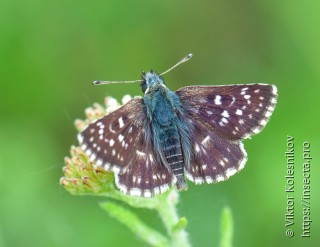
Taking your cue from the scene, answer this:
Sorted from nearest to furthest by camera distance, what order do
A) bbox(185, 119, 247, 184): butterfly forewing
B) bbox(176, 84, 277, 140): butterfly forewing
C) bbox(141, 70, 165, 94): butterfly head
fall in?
bbox(185, 119, 247, 184): butterfly forewing < bbox(176, 84, 277, 140): butterfly forewing < bbox(141, 70, 165, 94): butterfly head

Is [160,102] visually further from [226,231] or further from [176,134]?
[226,231]

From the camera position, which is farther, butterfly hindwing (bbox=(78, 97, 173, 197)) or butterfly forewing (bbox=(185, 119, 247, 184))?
butterfly forewing (bbox=(185, 119, 247, 184))

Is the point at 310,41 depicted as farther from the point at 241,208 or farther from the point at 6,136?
the point at 6,136

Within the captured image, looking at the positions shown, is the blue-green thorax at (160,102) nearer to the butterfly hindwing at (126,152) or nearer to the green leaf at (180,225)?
the butterfly hindwing at (126,152)

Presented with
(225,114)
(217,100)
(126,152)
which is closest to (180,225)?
(126,152)

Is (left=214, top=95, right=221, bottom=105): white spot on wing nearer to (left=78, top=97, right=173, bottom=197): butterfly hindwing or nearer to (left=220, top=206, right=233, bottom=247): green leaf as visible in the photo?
(left=78, top=97, right=173, bottom=197): butterfly hindwing

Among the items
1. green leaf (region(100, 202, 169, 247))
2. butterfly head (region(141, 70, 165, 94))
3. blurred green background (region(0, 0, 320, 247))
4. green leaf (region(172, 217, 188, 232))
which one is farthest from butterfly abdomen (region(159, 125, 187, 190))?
blurred green background (region(0, 0, 320, 247))
